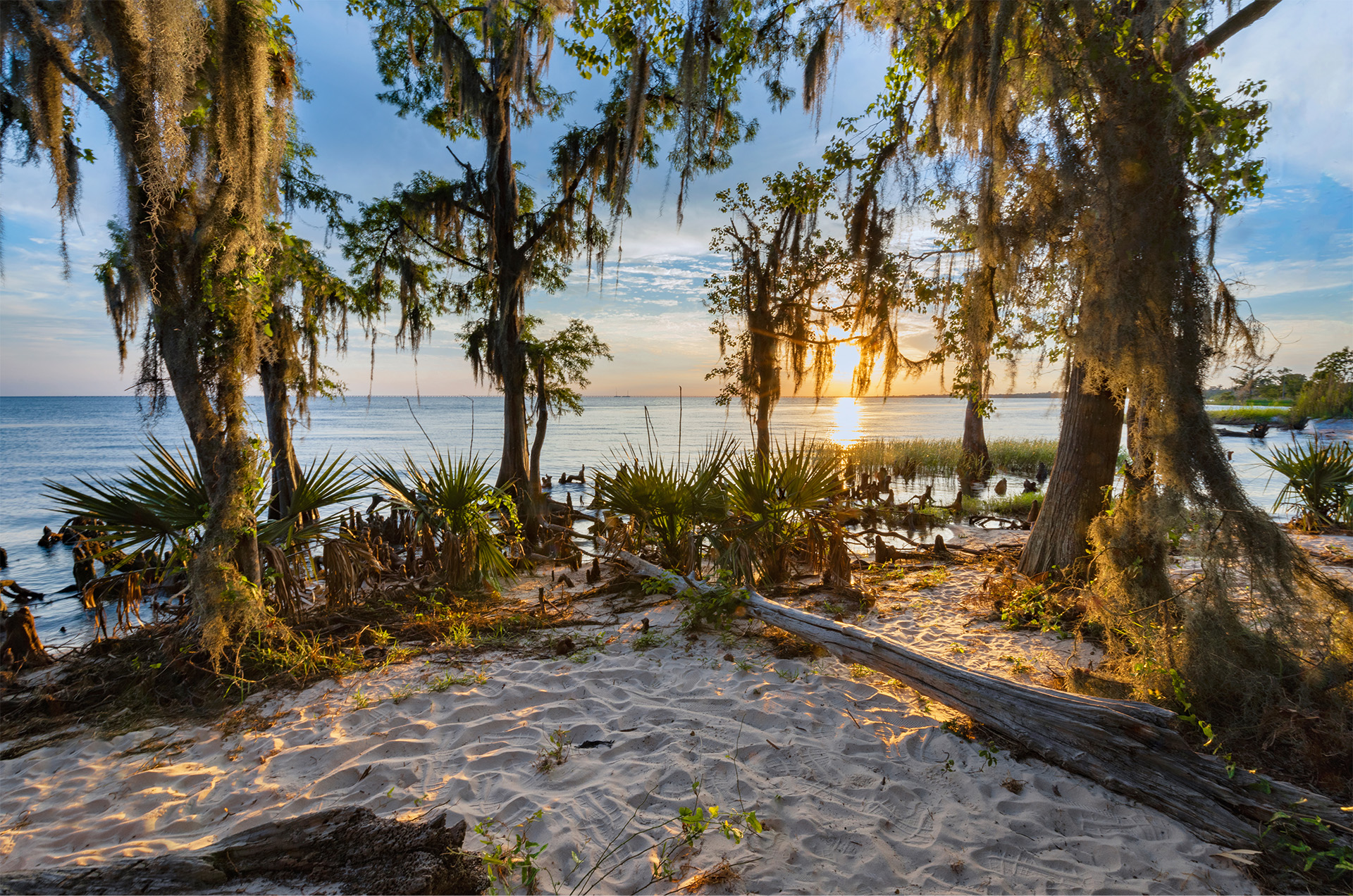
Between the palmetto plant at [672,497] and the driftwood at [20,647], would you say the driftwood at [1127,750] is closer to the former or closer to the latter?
the palmetto plant at [672,497]

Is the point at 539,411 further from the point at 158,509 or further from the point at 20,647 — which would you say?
the point at 20,647

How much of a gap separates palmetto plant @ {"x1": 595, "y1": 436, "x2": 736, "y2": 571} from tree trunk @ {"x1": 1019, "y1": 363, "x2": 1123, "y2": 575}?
3.14 metres

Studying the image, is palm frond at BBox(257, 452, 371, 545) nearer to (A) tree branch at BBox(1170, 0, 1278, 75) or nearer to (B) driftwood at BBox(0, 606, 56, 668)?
(B) driftwood at BBox(0, 606, 56, 668)

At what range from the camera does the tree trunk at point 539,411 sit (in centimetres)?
1123

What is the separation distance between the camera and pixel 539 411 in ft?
38.0

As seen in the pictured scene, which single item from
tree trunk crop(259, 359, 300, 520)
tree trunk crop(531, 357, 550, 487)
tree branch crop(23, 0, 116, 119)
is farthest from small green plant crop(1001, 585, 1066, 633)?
tree trunk crop(259, 359, 300, 520)

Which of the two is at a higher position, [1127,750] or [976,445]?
[976,445]

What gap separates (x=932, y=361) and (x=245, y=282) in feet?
34.0

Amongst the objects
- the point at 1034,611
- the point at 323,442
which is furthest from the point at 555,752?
the point at 323,442

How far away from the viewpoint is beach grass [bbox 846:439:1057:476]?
61.2ft

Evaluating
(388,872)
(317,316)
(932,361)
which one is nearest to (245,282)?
(388,872)

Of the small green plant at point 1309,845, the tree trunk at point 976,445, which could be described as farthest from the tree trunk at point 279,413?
the tree trunk at point 976,445

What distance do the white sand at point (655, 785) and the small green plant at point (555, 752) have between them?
1.9 inches

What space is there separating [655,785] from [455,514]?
13.6 feet
